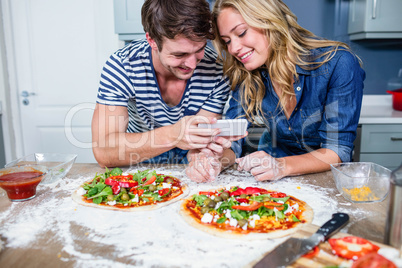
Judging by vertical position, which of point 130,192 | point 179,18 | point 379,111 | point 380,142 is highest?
point 179,18

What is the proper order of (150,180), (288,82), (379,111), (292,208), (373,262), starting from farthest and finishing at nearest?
(379,111), (288,82), (150,180), (292,208), (373,262)

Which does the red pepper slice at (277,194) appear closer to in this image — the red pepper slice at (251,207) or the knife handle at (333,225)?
the red pepper slice at (251,207)

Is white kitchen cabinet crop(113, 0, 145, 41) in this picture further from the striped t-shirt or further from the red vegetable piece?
the red vegetable piece

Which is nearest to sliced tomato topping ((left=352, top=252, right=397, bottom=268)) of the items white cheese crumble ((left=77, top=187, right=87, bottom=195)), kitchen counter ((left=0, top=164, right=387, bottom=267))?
kitchen counter ((left=0, top=164, right=387, bottom=267))

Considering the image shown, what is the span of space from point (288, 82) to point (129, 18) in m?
1.89

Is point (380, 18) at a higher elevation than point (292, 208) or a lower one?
higher

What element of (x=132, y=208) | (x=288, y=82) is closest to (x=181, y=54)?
(x=288, y=82)

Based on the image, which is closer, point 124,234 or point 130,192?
point 124,234

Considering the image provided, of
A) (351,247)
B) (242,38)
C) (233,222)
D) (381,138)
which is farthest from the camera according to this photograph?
(381,138)

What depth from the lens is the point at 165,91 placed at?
2.01 metres

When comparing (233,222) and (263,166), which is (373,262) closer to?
(233,222)

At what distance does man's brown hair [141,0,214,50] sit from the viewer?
1497 mm

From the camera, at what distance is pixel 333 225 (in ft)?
3.44

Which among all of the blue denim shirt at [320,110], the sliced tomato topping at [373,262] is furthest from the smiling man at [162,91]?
the sliced tomato topping at [373,262]
